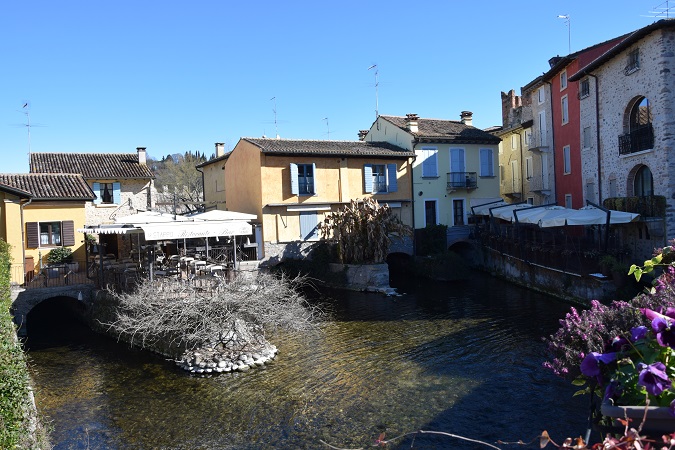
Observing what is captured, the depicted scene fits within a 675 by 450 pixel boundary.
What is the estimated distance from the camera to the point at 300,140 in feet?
96.5

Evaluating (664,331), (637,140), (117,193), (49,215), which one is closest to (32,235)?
(49,215)

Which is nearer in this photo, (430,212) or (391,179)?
(391,179)

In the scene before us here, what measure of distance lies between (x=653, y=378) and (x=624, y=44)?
21920mm

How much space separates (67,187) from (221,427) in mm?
18420

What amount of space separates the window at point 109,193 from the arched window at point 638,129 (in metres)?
25.8

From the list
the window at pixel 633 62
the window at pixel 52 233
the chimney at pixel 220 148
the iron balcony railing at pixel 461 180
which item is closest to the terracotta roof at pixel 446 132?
the iron balcony railing at pixel 461 180

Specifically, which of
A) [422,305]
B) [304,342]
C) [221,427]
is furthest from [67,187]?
[221,427]

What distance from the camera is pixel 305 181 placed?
27734mm

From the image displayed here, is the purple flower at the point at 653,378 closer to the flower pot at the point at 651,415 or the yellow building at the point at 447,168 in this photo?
the flower pot at the point at 651,415

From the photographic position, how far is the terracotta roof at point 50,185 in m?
23.5

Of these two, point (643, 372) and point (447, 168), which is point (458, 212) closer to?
point (447, 168)

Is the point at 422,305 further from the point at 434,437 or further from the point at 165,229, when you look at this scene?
the point at 434,437

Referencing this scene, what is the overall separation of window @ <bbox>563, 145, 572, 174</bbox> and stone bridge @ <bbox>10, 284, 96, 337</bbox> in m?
23.3

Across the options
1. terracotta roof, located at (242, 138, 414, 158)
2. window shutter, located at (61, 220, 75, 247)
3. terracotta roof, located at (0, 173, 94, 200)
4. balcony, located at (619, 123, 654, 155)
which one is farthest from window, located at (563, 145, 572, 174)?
window shutter, located at (61, 220, 75, 247)
